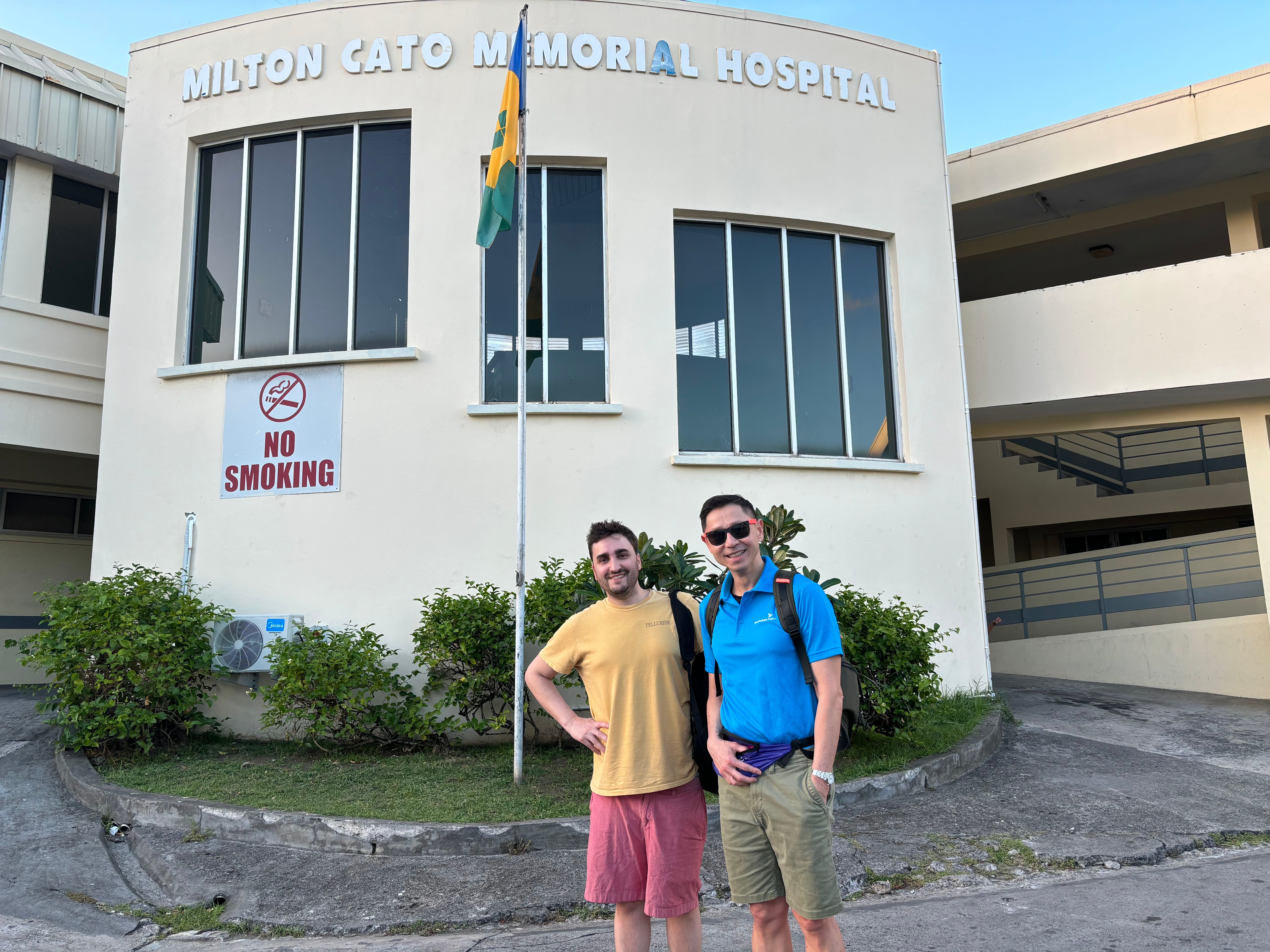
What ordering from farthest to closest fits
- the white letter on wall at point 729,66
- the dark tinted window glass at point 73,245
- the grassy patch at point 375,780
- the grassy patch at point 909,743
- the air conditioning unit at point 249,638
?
the dark tinted window glass at point 73,245 < the white letter on wall at point 729,66 < the air conditioning unit at point 249,638 < the grassy patch at point 909,743 < the grassy patch at point 375,780

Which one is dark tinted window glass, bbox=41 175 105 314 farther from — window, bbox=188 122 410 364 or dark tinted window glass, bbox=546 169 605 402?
dark tinted window glass, bbox=546 169 605 402

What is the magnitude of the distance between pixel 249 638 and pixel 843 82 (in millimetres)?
7732

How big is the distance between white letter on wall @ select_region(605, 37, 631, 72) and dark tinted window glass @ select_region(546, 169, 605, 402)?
97 centimetres

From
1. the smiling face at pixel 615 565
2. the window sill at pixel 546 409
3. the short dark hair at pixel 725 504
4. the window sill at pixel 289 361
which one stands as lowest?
the smiling face at pixel 615 565

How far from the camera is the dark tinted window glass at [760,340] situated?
848 centimetres

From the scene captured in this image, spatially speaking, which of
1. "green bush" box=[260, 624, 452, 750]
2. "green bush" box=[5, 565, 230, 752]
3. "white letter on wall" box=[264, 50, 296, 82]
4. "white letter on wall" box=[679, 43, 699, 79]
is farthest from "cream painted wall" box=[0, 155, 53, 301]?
"white letter on wall" box=[679, 43, 699, 79]

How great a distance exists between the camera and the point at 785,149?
344 inches

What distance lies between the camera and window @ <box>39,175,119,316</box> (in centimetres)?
992

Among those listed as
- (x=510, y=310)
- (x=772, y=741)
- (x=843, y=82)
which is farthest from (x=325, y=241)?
(x=772, y=741)

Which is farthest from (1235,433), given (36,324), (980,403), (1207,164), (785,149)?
(36,324)

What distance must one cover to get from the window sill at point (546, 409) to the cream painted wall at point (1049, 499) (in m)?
11.9

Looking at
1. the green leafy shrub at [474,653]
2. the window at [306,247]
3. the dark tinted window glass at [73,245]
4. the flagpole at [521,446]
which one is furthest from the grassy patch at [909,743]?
the dark tinted window glass at [73,245]

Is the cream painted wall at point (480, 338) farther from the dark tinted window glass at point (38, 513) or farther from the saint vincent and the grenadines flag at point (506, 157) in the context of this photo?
the dark tinted window glass at point (38, 513)

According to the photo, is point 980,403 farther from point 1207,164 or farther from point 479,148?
point 479,148
